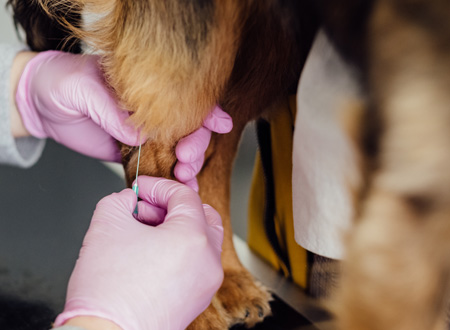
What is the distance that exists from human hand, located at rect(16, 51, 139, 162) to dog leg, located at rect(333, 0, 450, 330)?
0.41m

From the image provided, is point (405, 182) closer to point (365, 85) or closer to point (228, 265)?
point (365, 85)

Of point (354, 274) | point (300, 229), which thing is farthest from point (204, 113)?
point (354, 274)

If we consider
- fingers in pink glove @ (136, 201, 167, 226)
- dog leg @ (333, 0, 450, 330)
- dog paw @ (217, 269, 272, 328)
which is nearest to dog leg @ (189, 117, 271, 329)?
dog paw @ (217, 269, 272, 328)

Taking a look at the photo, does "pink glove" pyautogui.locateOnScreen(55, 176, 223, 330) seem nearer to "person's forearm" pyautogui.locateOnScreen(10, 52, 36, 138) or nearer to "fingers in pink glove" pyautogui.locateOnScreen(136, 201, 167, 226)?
"fingers in pink glove" pyautogui.locateOnScreen(136, 201, 167, 226)

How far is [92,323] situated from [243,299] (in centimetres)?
31

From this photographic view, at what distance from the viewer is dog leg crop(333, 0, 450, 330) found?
1.01ft

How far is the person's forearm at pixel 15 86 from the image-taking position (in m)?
0.92

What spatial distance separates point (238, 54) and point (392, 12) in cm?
28

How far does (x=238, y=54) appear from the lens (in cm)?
57

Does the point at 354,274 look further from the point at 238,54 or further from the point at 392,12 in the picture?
the point at 238,54

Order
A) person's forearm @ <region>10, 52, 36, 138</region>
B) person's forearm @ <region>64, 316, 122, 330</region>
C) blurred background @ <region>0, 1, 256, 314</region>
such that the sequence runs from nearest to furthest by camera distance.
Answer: person's forearm @ <region>64, 316, 122, 330</region> < blurred background @ <region>0, 1, 256, 314</region> < person's forearm @ <region>10, 52, 36, 138</region>

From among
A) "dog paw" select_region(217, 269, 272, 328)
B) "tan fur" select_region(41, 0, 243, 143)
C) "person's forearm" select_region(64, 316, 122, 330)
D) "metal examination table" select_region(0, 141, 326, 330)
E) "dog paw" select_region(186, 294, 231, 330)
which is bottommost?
"metal examination table" select_region(0, 141, 326, 330)

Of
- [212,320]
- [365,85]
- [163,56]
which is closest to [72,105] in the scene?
[163,56]

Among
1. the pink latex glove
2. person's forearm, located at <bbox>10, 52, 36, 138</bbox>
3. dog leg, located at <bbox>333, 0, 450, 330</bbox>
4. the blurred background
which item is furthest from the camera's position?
person's forearm, located at <bbox>10, 52, 36, 138</bbox>
